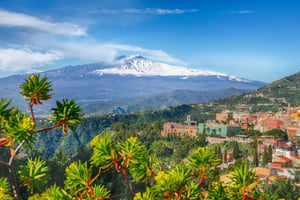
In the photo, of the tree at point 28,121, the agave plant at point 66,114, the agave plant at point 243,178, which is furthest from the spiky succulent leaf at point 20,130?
the agave plant at point 243,178

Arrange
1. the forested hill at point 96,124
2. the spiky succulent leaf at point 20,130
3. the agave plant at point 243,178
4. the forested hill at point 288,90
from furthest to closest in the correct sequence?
the forested hill at point 288,90
the forested hill at point 96,124
the agave plant at point 243,178
the spiky succulent leaf at point 20,130

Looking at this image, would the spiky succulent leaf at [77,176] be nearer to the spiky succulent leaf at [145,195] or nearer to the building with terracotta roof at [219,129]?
the spiky succulent leaf at [145,195]

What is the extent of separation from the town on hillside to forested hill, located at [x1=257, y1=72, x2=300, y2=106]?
4258cm

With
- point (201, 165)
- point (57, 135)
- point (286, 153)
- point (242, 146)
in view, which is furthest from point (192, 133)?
point (57, 135)

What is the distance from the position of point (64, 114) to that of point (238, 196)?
64.2 inches

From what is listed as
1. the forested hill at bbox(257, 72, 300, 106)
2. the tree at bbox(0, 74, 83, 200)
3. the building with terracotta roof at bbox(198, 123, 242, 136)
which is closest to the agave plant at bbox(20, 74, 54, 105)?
the tree at bbox(0, 74, 83, 200)

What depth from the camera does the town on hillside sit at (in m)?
34.6

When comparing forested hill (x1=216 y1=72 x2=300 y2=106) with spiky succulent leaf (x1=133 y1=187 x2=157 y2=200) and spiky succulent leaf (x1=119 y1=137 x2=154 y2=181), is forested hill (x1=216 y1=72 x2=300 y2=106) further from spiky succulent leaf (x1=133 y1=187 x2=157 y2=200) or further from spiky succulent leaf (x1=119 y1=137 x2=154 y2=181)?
spiky succulent leaf (x1=133 y1=187 x2=157 y2=200)

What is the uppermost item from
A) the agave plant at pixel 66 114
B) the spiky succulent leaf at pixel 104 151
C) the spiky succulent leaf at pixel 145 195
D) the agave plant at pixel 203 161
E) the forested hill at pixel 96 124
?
→ the agave plant at pixel 66 114

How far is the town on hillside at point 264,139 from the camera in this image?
113ft

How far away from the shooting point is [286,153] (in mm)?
40938

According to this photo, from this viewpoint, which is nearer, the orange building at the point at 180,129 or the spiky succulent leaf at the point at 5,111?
the spiky succulent leaf at the point at 5,111

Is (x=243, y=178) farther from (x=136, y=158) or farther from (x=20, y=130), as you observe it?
(x=20, y=130)

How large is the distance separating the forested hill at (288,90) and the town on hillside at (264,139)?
4258 centimetres
